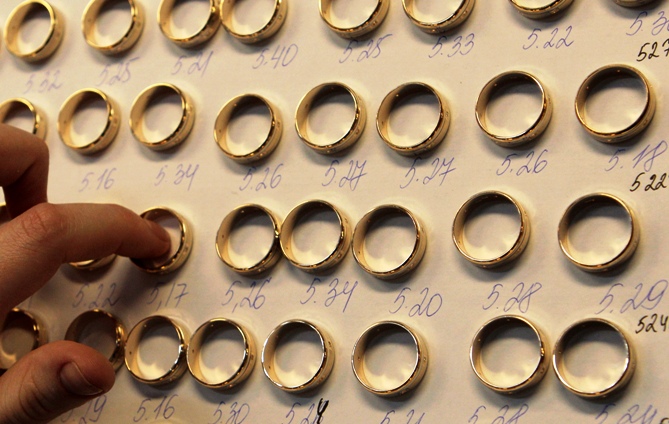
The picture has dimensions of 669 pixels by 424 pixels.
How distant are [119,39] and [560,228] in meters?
0.48

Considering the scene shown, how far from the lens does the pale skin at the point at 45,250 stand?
61 centimetres

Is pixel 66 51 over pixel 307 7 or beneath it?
beneath

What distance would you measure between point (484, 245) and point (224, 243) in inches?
9.3

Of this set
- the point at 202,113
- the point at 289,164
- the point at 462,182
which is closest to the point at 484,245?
the point at 462,182

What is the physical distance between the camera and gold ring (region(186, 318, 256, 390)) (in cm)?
67

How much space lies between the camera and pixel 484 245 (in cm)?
62

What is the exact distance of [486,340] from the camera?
612 millimetres

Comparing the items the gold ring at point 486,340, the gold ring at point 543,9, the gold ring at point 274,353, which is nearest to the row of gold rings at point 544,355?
the gold ring at point 486,340

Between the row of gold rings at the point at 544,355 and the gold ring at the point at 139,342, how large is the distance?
0.26 m

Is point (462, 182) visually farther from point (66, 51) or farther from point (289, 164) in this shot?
point (66, 51)

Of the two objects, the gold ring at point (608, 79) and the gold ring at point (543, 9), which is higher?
the gold ring at point (543, 9)

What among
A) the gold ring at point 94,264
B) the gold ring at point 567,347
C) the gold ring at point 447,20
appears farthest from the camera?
the gold ring at point 94,264

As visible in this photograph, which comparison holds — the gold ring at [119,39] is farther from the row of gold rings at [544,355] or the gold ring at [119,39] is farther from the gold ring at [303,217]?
the row of gold rings at [544,355]

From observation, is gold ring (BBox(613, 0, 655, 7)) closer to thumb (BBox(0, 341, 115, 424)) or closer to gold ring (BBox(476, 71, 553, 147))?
gold ring (BBox(476, 71, 553, 147))
